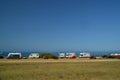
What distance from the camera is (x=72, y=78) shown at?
25016 millimetres

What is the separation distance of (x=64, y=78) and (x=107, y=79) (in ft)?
14.0

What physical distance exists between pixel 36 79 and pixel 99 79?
6.24 metres

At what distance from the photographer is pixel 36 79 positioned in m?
24.2

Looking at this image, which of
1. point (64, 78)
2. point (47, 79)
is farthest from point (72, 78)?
point (47, 79)

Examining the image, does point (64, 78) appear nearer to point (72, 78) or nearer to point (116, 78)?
point (72, 78)

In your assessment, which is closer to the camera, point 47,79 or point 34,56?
point 47,79

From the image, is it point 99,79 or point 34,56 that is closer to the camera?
point 99,79

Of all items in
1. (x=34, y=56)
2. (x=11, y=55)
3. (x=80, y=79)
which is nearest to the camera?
(x=80, y=79)

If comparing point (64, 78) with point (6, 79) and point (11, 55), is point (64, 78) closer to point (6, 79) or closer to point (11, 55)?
point (6, 79)

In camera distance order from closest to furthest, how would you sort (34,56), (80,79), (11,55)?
(80,79)
(11,55)
(34,56)

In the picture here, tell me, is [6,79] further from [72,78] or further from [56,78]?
[72,78]

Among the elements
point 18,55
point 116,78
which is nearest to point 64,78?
point 116,78

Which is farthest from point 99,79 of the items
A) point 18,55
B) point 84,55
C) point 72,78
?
point 84,55

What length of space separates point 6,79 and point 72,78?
6.51 metres
